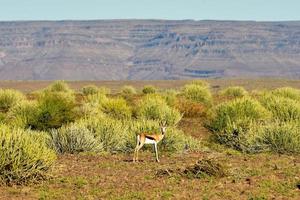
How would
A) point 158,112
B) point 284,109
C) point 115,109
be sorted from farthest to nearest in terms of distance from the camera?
point 115,109
point 158,112
point 284,109

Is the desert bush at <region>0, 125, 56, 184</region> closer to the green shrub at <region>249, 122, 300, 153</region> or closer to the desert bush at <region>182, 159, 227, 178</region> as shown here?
the desert bush at <region>182, 159, 227, 178</region>

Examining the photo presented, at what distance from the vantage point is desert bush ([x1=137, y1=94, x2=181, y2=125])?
23.8 metres

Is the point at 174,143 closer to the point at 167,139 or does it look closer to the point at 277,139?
the point at 167,139

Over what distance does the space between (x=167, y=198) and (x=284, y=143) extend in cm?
679

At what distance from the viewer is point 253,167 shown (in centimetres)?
1433

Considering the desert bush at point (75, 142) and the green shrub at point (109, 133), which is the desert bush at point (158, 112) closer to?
the green shrub at point (109, 133)

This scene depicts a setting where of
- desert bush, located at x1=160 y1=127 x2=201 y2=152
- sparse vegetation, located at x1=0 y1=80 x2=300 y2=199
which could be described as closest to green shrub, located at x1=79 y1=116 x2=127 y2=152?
sparse vegetation, located at x1=0 y1=80 x2=300 y2=199

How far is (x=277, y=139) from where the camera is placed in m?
17.4

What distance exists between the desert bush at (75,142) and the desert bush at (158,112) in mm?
6377

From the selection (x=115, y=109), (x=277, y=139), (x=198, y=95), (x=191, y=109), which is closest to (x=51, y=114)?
(x=115, y=109)

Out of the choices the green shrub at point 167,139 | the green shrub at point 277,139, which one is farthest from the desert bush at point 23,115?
the green shrub at point 277,139

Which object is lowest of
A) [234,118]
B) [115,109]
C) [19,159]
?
[115,109]

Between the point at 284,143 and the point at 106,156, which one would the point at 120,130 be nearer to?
the point at 106,156

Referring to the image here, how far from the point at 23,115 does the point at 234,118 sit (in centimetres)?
765
